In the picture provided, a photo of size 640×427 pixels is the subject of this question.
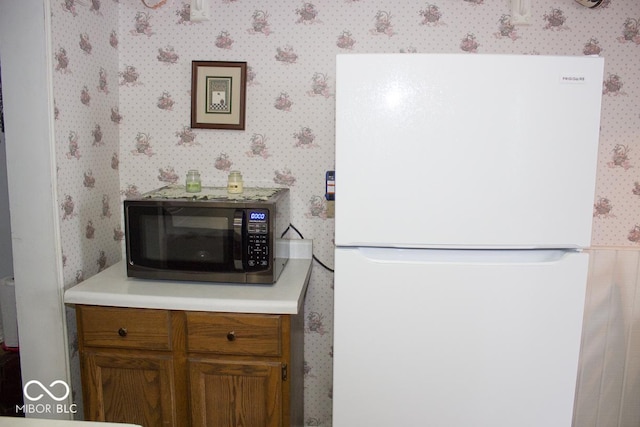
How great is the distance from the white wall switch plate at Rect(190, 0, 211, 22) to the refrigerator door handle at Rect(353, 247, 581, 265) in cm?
126

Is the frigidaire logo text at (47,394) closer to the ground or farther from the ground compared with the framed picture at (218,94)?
closer to the ground

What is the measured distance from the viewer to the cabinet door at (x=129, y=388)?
5.03 ft

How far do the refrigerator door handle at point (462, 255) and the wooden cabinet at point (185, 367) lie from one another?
40cm

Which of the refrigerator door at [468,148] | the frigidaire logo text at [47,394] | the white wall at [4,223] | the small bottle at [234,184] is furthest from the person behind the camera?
the white wall at [4,223]

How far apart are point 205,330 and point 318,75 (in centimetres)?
111

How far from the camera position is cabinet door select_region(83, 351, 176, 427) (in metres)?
1.53

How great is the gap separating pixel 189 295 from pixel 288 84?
0.97 meters

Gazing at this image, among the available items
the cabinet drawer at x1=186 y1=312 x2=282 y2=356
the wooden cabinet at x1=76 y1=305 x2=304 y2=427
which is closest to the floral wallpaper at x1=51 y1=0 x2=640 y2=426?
the wooden cabinet at x1=76 y1=305 x2=304 y2=427

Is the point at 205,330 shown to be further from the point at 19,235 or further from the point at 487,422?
the point at 487,422

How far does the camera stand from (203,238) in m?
1.63

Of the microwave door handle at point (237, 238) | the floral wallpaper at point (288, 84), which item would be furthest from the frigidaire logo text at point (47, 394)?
the microwave door handle at point (237, 238)

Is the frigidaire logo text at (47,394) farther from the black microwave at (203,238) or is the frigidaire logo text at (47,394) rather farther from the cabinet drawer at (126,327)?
the black microwave at (203,238)

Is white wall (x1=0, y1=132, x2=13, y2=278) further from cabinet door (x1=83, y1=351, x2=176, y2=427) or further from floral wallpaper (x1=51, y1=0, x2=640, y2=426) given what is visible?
cabinet door (x1=83, y1=351, x2=176, y2=427)

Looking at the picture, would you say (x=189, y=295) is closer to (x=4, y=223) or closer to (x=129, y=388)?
(x=129, y=388)
